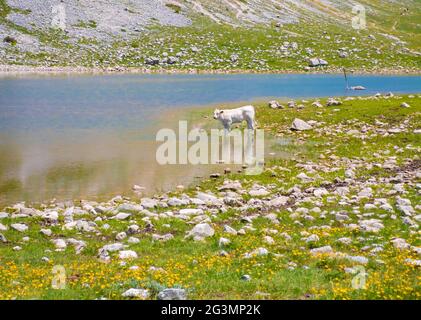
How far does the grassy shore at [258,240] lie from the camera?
10742 mm

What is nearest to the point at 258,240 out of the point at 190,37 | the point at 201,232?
the point at 201,232

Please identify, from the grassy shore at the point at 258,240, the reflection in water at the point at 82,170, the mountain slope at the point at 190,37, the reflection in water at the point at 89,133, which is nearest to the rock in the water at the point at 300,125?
the reflection in water at the point at 89,133

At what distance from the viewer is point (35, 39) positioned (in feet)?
335

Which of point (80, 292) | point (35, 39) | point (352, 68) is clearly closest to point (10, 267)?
point (80, 292)

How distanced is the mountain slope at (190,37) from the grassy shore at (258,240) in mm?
80935

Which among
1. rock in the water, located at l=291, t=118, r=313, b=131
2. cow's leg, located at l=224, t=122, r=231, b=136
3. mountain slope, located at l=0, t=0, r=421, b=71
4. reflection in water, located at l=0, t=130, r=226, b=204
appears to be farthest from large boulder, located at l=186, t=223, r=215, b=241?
mountain slope, located at l=0, t=0, r=421, b=71

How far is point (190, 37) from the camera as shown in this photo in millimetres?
121375

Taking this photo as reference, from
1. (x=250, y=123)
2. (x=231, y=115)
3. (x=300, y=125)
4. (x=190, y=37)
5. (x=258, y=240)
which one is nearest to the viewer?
(x=258, y=240)

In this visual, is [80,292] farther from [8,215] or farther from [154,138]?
[154,138]

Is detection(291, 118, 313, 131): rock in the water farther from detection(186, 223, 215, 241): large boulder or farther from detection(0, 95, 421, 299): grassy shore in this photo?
detection(186, 223, 215, 241): large boulder

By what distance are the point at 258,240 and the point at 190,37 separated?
112322 mm

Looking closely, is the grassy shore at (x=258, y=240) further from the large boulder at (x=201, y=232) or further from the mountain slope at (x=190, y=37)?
the mountain slope at (x=190, y=37)

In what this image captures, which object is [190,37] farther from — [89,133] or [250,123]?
[250,123]

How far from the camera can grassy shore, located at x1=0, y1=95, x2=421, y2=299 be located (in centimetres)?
1074
